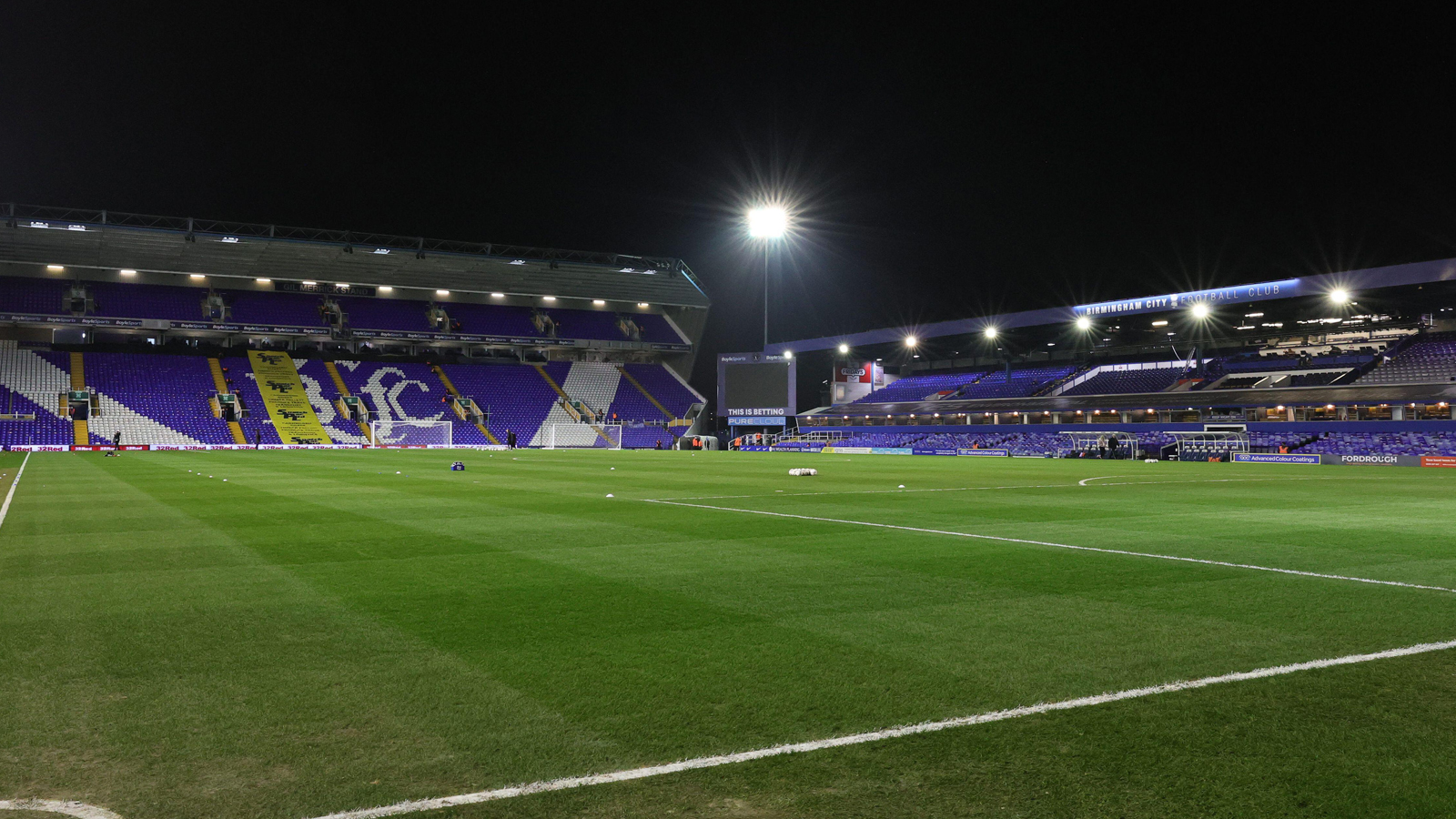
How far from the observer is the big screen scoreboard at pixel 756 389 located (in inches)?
2776

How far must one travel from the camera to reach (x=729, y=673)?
4742 mm

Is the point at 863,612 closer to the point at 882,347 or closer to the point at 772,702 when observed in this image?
the point at 772,702

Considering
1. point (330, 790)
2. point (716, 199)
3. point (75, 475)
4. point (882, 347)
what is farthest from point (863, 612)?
point (882, 347)

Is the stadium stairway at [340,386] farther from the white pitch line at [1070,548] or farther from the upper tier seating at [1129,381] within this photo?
the white pitch line at [1070,548]

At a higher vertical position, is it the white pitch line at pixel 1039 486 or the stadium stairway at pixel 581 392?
the stadium stairway at pixel 581 392

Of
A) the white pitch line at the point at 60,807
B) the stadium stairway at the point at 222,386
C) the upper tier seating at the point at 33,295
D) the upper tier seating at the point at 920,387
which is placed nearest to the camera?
the white pitch line at the point at 60,807

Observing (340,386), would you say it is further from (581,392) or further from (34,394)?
(581,392)

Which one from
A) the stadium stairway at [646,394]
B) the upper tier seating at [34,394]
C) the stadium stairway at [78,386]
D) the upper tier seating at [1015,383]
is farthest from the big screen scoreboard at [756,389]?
the upper tier seating at [34,394]

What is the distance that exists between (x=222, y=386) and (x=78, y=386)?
→ 778 centimetres

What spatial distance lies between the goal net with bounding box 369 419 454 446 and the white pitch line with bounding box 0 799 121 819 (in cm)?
6051

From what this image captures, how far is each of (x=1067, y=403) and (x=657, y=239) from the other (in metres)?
29.9

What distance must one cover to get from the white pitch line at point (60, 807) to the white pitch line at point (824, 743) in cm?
79

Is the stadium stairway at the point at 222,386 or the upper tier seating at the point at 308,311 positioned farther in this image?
the upper tier seating at the point at 308,311

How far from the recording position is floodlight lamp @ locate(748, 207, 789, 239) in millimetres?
51094
